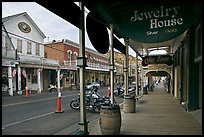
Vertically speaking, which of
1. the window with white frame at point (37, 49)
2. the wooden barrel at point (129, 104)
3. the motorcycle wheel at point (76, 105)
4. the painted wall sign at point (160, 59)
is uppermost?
the window with white frame at point (37, 49)

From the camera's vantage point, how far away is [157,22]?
4.36 meters

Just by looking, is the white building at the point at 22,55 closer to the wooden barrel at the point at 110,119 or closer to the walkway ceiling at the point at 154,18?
the wooden barrel at the point at 110,119

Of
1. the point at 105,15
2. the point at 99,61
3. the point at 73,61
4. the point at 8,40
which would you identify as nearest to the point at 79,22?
the point at 105,15

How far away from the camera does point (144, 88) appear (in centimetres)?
2250

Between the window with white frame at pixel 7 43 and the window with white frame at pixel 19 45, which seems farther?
the window with white frame at pixel 19 45

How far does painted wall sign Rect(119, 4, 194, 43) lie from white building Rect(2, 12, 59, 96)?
19.9 meters

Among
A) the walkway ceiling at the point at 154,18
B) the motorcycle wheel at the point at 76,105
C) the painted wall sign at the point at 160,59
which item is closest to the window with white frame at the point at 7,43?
the motorcycle wheel at the point at 76,105

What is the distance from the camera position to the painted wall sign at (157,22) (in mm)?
4131

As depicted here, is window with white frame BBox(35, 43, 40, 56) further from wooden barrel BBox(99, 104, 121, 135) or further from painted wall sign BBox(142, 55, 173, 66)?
wooden barrel BBox(99, 104, 121, 135)

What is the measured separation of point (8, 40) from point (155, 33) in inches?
927

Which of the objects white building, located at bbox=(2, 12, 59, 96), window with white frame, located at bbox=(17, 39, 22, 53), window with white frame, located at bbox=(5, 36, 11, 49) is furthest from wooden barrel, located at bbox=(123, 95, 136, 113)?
window with white frame, located at bbox=(17, 39, 22, 53)

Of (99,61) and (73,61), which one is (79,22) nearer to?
(73,61)

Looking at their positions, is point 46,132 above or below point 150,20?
below

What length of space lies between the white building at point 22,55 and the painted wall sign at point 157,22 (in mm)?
19903
